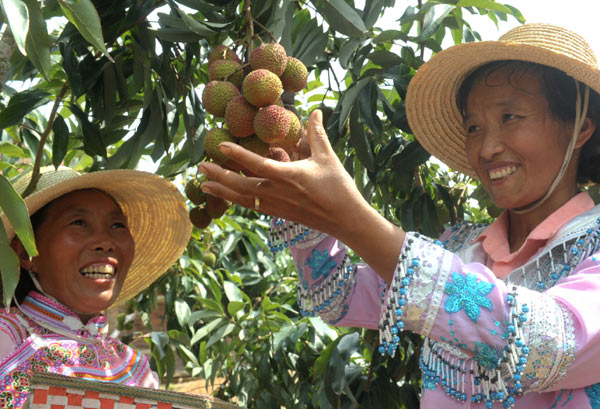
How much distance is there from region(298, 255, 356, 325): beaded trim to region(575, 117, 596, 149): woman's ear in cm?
58

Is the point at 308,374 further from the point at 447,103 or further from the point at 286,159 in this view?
the point at 286,159

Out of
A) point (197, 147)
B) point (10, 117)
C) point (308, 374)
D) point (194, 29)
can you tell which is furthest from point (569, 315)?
point (308, 374)

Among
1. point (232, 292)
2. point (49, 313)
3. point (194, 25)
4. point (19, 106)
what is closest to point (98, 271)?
point (49, 313)

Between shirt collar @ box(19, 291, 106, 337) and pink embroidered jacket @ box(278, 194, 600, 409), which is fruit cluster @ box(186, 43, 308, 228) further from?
shirt collar @ box(19, 291, 106, 337)

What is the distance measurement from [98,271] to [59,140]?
0.35 metres

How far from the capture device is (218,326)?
303cm

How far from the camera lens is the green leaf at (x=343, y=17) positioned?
5.10 ft

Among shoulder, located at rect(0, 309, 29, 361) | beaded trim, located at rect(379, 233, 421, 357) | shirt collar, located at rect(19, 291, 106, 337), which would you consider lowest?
beaded trim, located at rect(379, 233, 421, 357)

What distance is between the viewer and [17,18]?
3.26 feet

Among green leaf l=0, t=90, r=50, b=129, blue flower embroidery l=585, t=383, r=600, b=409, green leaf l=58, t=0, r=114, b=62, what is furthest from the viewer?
green leaf l=0, t=90, r=50, b=129

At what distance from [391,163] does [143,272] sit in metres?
0.83

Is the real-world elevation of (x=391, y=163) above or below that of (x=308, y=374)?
above

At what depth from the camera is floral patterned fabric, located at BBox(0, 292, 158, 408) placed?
1.60m

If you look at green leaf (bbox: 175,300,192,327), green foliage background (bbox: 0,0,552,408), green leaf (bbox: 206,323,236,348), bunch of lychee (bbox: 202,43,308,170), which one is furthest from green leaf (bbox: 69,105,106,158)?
green leaf (bbox: 175,300,192,327)
